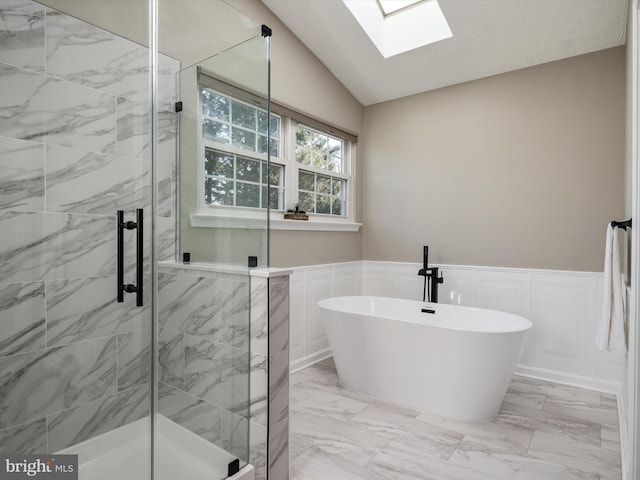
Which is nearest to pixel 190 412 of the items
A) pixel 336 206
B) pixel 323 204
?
pixel 323 204

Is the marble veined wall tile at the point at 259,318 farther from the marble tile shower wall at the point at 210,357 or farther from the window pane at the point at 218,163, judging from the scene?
the window pane at the point at 218,163

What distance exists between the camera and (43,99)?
1433 mm

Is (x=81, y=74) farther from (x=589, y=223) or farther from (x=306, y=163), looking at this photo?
(x=589, y=223)

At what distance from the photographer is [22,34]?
4.61 ft

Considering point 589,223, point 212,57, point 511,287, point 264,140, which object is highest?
point 212,57

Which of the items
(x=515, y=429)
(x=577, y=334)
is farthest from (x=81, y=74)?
(x=577, y=334)

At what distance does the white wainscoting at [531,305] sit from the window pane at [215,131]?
5.90 ft

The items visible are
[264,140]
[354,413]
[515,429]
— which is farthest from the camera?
[354,413]

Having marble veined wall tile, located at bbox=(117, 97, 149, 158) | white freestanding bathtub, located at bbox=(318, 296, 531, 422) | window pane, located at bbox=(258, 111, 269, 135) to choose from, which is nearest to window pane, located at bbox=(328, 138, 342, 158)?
white freestanding bathtub, located at bbox=(318, 296, 531, 422)

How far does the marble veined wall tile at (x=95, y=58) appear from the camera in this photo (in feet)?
4.89

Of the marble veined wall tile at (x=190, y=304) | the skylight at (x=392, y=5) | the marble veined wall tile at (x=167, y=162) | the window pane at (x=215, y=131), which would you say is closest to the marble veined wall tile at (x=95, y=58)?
the marble veined wall tile at (x=167, y=162)

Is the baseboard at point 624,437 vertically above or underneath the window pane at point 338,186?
underneath

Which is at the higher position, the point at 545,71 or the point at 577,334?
the point at 545,71

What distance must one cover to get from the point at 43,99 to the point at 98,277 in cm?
70
